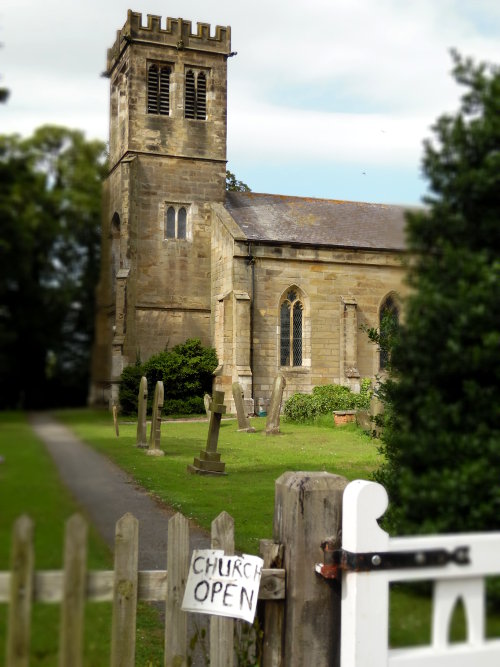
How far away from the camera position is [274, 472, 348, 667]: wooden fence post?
122 inches

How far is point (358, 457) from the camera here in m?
11.5

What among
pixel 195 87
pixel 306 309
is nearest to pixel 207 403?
pixel 195 87

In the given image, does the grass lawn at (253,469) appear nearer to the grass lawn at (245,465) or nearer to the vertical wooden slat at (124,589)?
the grass lawn at (245,465)

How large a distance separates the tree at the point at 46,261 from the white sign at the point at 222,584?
159 cm

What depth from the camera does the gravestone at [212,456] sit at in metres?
10.5

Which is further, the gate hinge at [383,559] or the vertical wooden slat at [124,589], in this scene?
the vertical wooden slat at [124,589]

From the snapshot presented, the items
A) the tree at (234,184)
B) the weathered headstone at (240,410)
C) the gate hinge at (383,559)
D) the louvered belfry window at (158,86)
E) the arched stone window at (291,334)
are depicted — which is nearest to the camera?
the gate hinge at (383,559)

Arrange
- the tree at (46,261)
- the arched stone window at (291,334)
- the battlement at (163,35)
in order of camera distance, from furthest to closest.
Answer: the arched stone window at (291,334) → the battlement at (163,35) → the tree at (46,261)

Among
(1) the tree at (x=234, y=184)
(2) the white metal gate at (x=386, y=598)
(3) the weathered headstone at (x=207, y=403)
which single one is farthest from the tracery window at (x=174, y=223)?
(1) the tree at (x=234, y=184)

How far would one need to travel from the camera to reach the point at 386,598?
2.91 metres

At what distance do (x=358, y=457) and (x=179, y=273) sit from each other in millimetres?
4016

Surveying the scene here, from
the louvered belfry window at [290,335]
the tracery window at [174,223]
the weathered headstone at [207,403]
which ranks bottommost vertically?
the weathered headstone at [207,403]

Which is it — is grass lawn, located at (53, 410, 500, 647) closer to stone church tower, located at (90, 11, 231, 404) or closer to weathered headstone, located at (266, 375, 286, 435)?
weathered headstone, located at (266, 375, 286, 435)

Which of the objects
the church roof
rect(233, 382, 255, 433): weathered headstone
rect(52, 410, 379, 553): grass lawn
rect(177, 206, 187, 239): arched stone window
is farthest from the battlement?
rect(233, 382, 255, 433): weathered headstone
